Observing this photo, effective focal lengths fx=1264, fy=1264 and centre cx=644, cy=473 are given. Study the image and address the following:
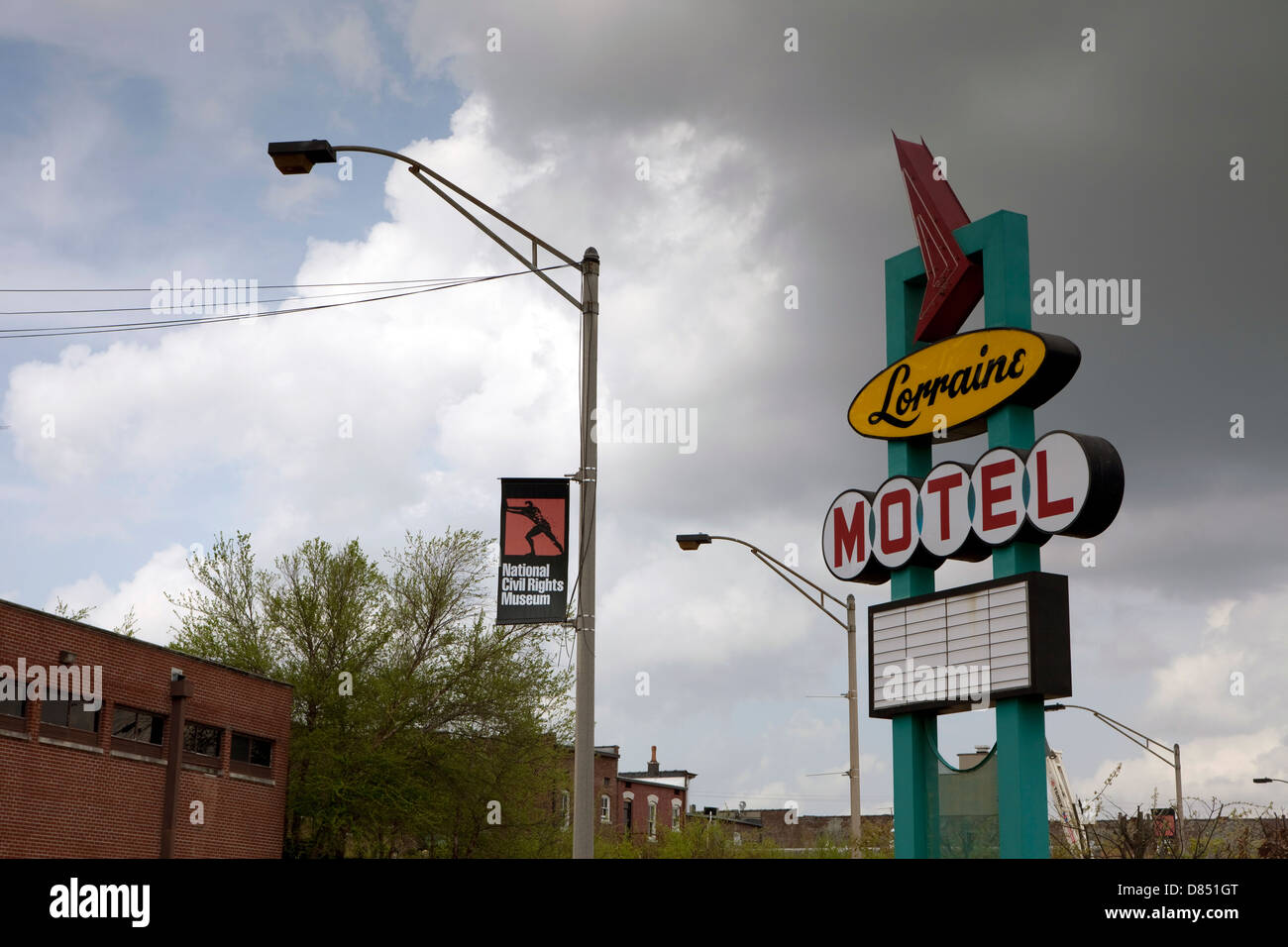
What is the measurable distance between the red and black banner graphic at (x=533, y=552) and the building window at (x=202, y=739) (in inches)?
878

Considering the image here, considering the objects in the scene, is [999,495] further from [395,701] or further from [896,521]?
[395,701]

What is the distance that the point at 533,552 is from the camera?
1381 centimetres

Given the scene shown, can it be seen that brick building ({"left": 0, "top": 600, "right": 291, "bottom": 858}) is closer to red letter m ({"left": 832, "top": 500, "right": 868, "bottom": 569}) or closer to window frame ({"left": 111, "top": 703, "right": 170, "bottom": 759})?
window frame ({"left": 111, "top": 703, "right": 170, "bottom": 759})

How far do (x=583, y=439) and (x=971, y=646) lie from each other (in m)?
5.20

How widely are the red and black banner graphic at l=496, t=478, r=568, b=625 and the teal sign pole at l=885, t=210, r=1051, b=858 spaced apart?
499 cm

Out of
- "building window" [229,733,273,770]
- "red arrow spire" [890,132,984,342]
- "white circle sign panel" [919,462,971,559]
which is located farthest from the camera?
"building window" [229,733,273,770]

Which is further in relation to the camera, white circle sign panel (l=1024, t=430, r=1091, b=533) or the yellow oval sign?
the yellow oval sign

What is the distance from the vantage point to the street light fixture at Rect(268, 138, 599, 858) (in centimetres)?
1291

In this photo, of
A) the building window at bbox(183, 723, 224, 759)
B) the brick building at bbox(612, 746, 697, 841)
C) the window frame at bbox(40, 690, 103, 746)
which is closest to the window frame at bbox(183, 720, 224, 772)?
the building window at bbox(183, 723, 224, 759)

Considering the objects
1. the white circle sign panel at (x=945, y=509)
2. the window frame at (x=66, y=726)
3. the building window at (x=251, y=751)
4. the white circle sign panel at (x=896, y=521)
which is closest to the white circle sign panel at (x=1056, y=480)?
the white circle sign panel at (x=945, y=509)
